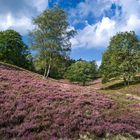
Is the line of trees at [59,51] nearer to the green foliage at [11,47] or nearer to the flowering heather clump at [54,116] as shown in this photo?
the green foliage at [11,47]

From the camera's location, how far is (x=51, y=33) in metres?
61.0

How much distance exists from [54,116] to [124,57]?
54.2 metres

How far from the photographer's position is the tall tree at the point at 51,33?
61250 mm

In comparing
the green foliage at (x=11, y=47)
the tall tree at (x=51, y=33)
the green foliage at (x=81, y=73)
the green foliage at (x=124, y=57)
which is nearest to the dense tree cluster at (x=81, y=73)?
the green foliage at (x=81, y=73)

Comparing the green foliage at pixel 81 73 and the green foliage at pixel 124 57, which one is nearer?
the green foliage at pixel 124 57

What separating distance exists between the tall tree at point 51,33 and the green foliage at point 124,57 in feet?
57.3

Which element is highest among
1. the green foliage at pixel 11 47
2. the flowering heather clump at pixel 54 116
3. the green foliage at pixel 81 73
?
the green foliage at pixel 11 47

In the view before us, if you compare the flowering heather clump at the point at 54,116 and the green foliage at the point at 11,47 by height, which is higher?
the green foliage at the point at 11,47

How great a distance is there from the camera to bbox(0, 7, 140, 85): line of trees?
61500 mm

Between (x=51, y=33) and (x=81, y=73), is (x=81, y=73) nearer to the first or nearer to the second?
(x=81, y=73)

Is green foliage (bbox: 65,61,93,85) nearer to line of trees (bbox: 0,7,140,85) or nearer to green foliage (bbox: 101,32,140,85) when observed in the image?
line of trees (bbox: 0,7,140,85)

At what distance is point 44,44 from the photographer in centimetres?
6119

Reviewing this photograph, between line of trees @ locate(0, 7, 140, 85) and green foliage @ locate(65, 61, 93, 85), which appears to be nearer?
line of trees @ locate(0, 7, 140, 85)

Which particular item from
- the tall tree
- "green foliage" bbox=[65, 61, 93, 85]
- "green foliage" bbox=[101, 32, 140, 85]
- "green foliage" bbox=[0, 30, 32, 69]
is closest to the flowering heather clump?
the tall tree
